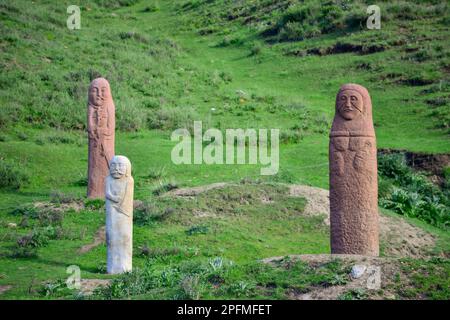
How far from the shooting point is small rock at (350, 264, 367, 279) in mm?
10797

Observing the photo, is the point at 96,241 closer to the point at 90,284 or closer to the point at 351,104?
the point at 90,284

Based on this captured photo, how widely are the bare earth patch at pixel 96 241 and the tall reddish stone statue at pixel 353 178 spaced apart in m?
5.25

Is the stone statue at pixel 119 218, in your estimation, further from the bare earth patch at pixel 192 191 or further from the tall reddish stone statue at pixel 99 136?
the tall reddish stone statue at pixel 99 136

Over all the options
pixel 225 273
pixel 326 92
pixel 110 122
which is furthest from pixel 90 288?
pixel 326 92

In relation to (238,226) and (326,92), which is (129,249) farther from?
(326,92)

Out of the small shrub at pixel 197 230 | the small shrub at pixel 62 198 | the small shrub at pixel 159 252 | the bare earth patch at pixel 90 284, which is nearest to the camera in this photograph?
the bare earth patch at pixel 90 284

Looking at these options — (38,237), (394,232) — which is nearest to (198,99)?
(394,232)

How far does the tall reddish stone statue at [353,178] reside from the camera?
13.4 metres

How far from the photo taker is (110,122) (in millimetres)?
20266

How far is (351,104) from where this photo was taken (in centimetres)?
1348

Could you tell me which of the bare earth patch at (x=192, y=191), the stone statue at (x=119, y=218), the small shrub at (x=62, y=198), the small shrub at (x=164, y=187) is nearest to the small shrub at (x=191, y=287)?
the stone statue at (x=119, y=218)

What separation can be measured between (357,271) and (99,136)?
10644mm

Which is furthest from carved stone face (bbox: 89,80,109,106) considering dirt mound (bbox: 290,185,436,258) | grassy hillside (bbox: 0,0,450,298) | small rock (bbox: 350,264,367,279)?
small rock (bbox: 350,264,367,279)

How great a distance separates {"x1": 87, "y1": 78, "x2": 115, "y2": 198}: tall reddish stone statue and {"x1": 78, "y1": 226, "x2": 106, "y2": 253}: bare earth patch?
2576mm
